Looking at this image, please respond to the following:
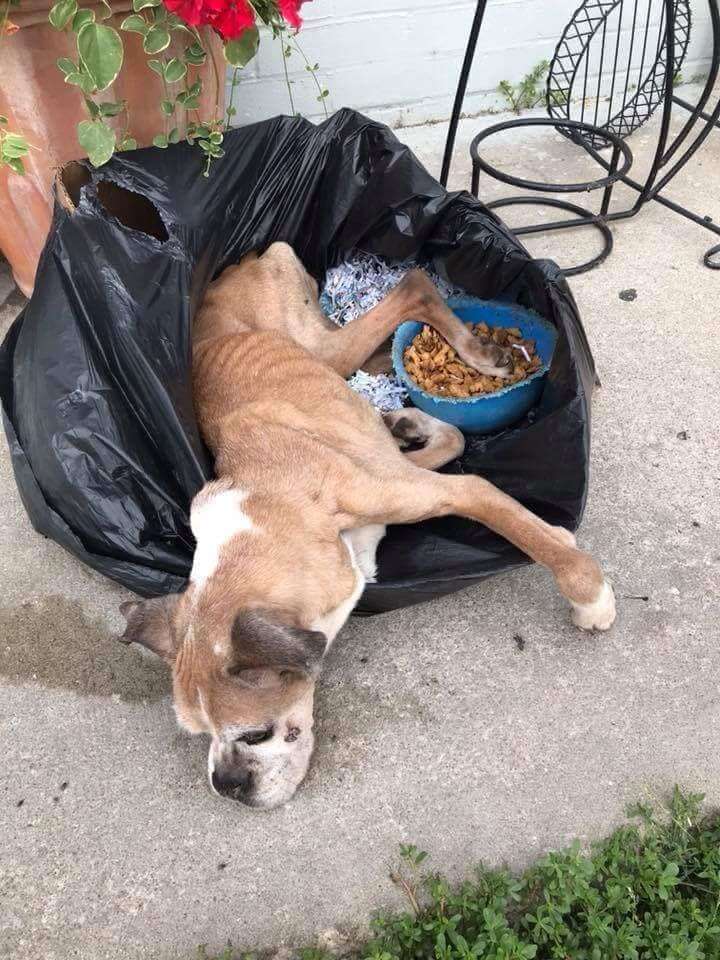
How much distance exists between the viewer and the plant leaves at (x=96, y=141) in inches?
102

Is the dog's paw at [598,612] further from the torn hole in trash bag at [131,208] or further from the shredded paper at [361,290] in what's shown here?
the torn hole in trash bag at [131,208]

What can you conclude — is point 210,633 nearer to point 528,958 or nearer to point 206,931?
point 206,931

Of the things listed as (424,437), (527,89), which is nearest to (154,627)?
(424,437)

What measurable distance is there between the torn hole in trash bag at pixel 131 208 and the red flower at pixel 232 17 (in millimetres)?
635

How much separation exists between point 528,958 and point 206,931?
2.70ft

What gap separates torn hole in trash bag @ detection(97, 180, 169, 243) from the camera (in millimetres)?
2945

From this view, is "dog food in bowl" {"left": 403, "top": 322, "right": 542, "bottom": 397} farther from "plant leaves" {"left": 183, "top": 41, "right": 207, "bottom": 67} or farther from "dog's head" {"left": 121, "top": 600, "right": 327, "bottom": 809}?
"dog's head" {"left": 121, "top": 600, "right": 327, "bottom": 809}

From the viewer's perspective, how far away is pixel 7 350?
272 centimetres

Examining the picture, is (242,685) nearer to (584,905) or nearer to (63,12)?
(584,905)

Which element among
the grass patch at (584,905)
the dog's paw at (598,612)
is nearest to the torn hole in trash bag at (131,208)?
the dog's paw at (598,612)

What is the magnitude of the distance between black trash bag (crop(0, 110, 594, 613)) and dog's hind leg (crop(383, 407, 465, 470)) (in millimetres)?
105

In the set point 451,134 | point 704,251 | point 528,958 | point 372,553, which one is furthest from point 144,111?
point 528,958

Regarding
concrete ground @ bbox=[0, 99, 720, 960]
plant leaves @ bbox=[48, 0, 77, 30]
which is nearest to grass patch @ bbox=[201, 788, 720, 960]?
concrete ground @ bbox=[0, 99, 720, 960]

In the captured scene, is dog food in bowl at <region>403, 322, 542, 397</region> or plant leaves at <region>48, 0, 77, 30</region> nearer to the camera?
plant leaves at <region>48, 0, 77, 30</region>
